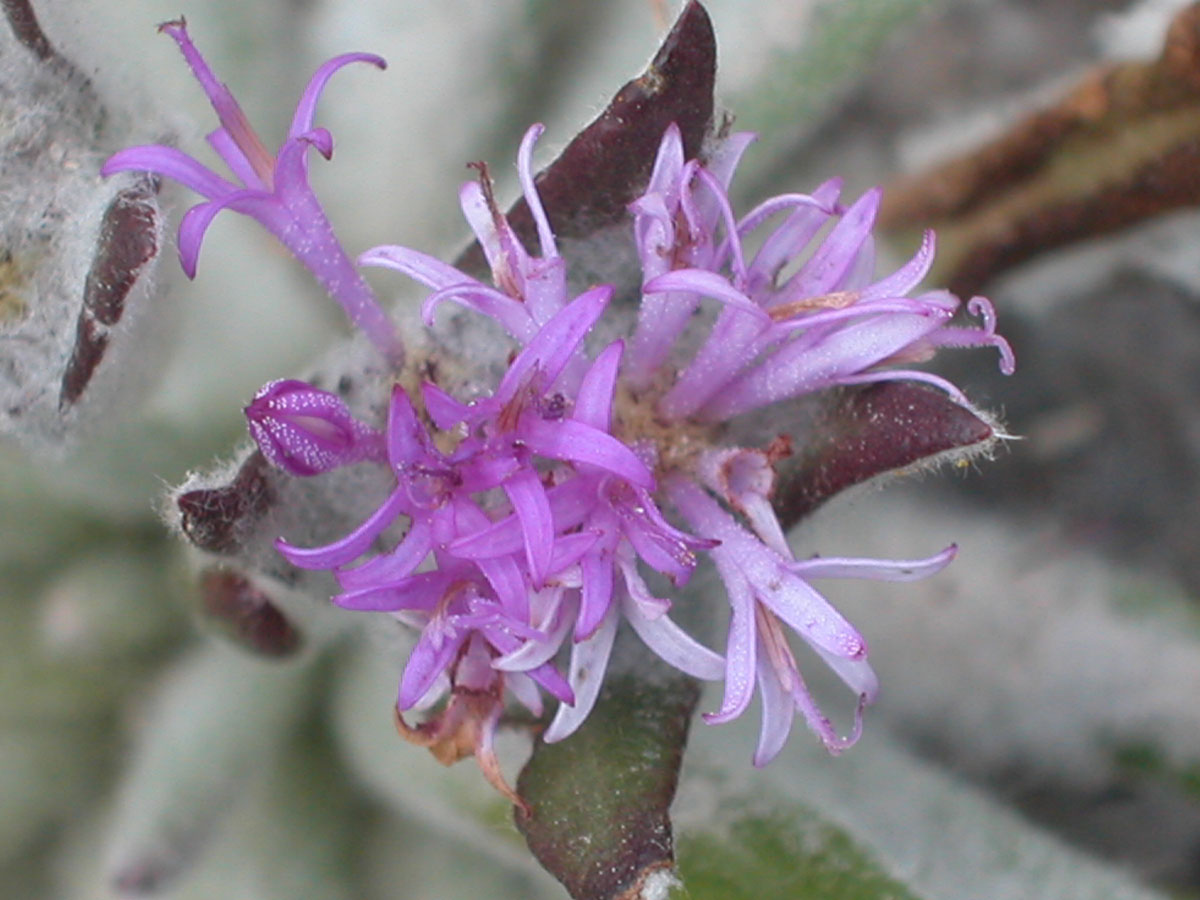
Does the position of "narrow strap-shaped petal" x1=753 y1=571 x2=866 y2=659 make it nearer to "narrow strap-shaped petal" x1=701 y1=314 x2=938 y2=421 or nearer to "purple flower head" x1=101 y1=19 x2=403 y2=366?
"narrow strap-shaped petal" x1=701 y1=314 x2=938 y2=421

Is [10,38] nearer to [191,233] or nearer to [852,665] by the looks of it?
[191,233]

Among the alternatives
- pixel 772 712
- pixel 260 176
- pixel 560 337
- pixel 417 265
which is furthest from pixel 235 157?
pixel 772 712

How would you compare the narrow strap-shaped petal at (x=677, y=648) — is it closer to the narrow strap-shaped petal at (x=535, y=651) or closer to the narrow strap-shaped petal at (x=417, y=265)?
the narrow strap-shaped petal at (x=535, y=651)

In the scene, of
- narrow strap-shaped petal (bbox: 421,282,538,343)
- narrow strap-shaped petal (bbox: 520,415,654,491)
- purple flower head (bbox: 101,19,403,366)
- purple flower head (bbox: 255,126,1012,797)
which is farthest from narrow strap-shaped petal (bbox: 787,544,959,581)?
purple flower head (bbox: 101,19,403,366)

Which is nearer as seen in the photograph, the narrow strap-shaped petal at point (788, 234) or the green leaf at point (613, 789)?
the green leaf at point (613, 789)

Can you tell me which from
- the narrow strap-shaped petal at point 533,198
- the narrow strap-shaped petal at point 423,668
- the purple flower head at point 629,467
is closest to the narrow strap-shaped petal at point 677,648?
the purple flower head at point 629,467

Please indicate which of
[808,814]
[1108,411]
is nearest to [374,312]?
[808,814]
